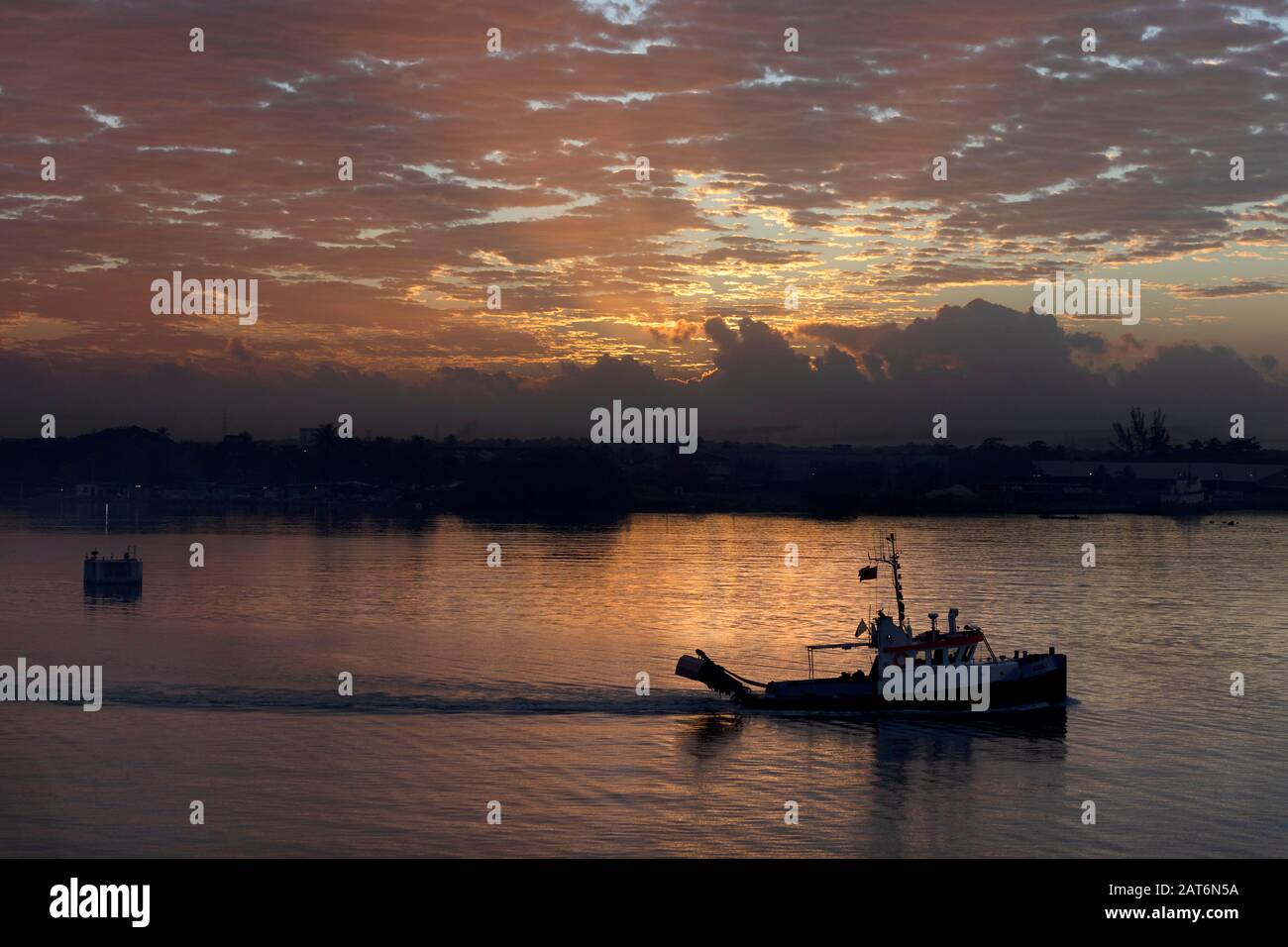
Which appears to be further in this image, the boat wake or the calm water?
the boat wake

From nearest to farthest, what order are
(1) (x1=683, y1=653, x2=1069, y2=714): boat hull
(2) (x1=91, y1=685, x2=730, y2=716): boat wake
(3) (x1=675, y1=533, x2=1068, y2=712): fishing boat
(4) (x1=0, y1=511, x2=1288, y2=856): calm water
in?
(4) (x1=0, y1=511, x2=1288, y2=856): calm water, (3) (x1=675, y1=533, x2=1068, y2=712): fishing boat, (1) (x1=683, y1=653, x2=1069, y2=714): boat hull, (2) (x1=91, y1=685, x2=730, y2=716): boat wake

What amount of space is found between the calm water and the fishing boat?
3.05 feet

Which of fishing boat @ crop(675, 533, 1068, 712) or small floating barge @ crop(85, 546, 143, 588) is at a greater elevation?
small floating barge @ crop(85, 546, 143, 588)

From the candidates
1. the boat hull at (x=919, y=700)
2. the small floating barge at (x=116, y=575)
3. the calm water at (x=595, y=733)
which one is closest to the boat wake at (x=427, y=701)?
the calm water at (x=595, y=733)

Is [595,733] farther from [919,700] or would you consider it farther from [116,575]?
[116,575]

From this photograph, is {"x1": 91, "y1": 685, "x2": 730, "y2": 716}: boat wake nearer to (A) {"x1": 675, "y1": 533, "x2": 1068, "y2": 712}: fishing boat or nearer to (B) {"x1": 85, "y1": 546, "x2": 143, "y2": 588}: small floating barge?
(A) {"x1": 675, "y1": 533, "x2": 1068, "y2": 712}: fishing boat

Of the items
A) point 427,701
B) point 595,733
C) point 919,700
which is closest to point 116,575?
point 427,701

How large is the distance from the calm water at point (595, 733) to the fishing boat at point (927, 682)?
929mm

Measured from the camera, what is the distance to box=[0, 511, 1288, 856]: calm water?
34.0 meters

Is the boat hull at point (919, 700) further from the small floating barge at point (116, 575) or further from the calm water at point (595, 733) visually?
the small floating barge at point (116, 575)

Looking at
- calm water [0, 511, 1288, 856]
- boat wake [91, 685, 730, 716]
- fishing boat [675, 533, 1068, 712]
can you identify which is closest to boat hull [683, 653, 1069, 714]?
fishing boat [675, 533, 1068, 712]

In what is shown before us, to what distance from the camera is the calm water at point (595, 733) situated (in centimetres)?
3397
